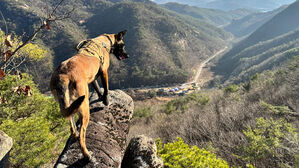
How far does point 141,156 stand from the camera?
4047 millimetres

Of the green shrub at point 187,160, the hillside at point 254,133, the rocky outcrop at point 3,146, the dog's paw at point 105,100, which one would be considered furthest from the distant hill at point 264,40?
the rocky outcrop at point 3,146

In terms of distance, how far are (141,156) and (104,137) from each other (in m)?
1.15

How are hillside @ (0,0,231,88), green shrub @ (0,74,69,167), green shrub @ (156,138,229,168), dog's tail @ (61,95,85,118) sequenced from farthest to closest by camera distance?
hillside @ (0,0,231,88)
green shrub @ (0,74,69,167)
green shrub @ (156,138,229,168)
dog's tail @ (61,95,85,118)

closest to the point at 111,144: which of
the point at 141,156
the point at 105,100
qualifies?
the point at 141,156

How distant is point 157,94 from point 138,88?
15.0 metres

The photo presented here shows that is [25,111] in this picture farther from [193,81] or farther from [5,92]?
[193,81]

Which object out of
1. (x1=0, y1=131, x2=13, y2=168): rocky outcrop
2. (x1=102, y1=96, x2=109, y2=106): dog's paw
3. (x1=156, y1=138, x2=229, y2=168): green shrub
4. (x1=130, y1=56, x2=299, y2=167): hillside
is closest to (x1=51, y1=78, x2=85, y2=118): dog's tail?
(x1=102, y1=96, x2=109, y2=106): dog's paw

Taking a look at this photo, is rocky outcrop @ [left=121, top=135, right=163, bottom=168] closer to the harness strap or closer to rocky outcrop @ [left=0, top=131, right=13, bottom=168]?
the harness strap

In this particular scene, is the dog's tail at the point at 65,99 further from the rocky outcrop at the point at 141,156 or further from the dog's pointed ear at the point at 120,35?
the dog's pointed ear at the point at 120,35

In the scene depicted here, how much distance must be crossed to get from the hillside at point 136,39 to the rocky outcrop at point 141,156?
60800 mm

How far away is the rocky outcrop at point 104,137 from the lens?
3.06m

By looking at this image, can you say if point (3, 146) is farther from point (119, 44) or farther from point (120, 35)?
point (120, 35)

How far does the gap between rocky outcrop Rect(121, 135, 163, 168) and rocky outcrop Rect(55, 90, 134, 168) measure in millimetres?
241

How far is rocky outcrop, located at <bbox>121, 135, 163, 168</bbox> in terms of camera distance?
13.0 feet
